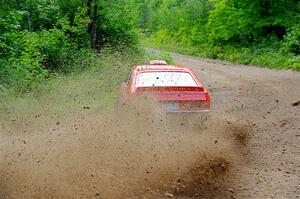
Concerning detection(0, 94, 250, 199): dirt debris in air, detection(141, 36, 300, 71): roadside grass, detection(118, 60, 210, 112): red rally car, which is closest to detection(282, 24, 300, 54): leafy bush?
detection(141, 36, 300, 71): roadside grass

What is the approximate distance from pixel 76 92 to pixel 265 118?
5029 millimetres

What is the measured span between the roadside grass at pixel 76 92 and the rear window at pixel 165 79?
1052 mm

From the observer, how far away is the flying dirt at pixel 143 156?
5.95 meters

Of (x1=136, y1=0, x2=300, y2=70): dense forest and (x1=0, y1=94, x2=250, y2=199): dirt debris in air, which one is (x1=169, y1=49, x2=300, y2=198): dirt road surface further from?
(x1=136, y1=0, x2=300, y2=70): dense forest

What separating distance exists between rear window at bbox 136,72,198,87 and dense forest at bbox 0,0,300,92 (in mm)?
3696

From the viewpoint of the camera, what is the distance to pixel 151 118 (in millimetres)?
7848

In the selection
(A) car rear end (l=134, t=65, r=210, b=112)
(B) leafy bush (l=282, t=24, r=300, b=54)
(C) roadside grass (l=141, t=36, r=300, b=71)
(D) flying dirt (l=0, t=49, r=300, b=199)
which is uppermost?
(A) car rear end (l=134, t=65, r=210, b=112)

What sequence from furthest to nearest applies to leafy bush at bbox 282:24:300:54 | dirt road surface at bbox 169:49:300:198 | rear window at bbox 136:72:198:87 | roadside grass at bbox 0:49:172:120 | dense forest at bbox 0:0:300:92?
leafy bush at bbox 282:24:300:54 < dense forest at bbox 0:0:300:92 < roadside grass at bbox 0:49:172:120 < rear window at bbox 136:72:198:87 < dirt road surface at bbox 169:49:300:198

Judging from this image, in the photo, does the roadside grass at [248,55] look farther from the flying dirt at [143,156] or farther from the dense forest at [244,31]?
the flying dirt at [143,156]

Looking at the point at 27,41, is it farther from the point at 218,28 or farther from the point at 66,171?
the point at 218,28

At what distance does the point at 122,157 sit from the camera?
22.4 ft

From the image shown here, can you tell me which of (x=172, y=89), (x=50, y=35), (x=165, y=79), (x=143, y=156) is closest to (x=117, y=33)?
(x=50, y=35)

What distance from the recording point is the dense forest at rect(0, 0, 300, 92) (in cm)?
1199

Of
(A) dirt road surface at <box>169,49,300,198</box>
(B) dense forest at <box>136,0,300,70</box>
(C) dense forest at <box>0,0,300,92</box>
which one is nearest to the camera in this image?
(A) dirt road surface at <box>169,49,300,198</box>
